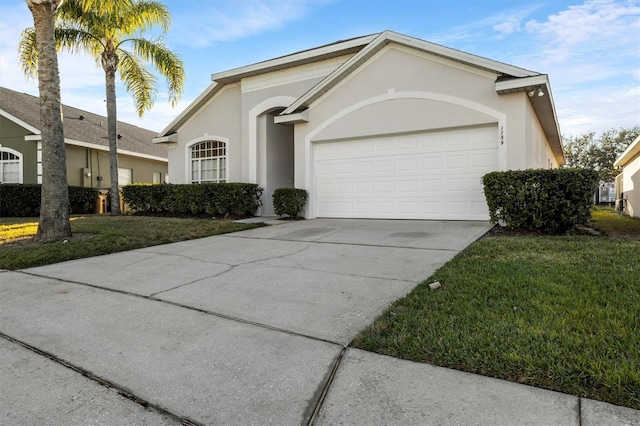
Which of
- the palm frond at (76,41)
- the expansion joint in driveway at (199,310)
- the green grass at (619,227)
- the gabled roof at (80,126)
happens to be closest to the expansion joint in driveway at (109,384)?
the expansion joint in driveway at (199,310)

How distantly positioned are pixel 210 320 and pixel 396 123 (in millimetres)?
7919

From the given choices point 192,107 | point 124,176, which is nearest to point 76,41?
point 192,107

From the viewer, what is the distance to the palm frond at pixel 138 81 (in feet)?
47.3

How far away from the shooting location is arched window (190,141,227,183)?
47.7ft

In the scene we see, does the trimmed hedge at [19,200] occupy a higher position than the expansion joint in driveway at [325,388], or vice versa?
the trimmed hedge at [19,200]

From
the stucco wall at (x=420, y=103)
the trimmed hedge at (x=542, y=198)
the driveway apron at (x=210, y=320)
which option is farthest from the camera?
the stucco wall at (x=420, y=103)

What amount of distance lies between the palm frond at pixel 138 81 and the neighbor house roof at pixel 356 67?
4.21 ft

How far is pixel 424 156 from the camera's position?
31.6ft

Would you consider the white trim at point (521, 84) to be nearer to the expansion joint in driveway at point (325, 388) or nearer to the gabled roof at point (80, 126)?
the expansion joint in driveway at point (325, 388)

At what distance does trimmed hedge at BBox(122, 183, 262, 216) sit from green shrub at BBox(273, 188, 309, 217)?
4.82ft

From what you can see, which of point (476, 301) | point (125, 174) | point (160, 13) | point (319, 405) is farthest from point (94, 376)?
point (125, 174)

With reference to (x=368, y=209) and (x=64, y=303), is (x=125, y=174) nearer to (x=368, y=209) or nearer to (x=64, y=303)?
(x=368, y=209)

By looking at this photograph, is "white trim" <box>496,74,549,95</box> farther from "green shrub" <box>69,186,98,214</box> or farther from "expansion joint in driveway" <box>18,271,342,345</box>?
"green shrub" <box>69,186,98,214</box>

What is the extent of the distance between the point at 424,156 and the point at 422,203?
121cm
